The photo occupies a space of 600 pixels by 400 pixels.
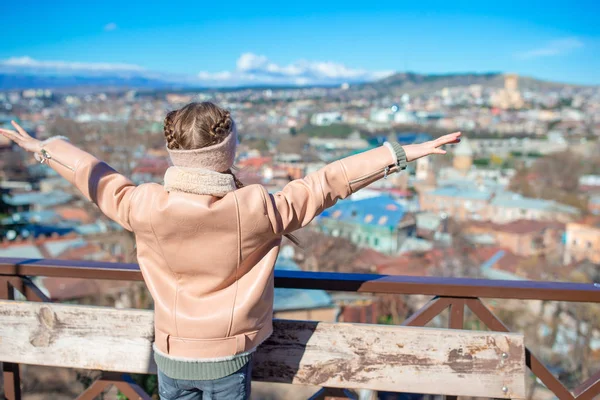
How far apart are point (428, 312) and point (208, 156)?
2.21 ft

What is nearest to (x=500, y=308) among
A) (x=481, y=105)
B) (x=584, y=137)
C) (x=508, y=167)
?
(x=508, y=167)

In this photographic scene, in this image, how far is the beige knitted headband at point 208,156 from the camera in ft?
3.26

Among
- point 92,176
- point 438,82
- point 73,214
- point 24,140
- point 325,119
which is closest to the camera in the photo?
point 92,176

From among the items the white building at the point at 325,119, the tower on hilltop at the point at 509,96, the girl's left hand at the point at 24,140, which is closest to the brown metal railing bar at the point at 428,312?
the girl's left hand at the point at 24,140

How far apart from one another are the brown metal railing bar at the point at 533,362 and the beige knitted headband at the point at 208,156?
70 cm

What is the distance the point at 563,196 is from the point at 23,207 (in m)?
25.1

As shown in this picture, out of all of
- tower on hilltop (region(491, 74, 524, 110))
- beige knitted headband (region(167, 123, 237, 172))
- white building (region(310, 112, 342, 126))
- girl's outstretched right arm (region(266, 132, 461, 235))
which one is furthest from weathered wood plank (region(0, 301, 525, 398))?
tower on hilltop (region(491, 74, 524, 110))

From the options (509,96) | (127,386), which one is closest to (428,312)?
(127,386)

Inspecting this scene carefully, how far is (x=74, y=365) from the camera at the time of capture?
4.47ft

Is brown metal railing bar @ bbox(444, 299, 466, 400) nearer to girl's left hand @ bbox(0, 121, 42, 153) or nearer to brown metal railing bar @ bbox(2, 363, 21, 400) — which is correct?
girl's left hand @ bbox(0, 121, 42, 153)

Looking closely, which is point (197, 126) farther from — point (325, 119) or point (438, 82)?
point (438, 82)

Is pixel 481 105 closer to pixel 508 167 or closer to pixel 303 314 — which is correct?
pixel 508 167

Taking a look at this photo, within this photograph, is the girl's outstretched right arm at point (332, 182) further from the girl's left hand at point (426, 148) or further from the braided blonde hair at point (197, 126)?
the braided blonde hair at point (197, 126)

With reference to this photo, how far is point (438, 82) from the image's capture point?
4672 centimetres
